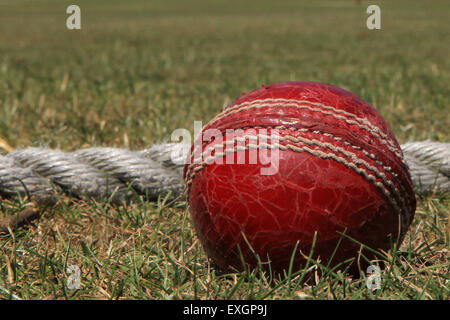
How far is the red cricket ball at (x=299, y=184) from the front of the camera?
2354mm

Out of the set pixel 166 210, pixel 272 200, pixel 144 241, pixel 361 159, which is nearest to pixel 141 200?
pixel 166 210

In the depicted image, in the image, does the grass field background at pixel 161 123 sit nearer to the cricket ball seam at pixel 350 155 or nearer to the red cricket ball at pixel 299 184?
the red cricket ball at pixel 299 184

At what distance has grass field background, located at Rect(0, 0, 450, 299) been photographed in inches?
97.3

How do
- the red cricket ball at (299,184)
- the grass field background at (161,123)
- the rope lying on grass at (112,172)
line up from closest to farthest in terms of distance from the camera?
the red cricket ball at (299,184) < the grass field background at (161,123) < the rope lying on grass at (112,172)

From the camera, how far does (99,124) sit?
192 inches

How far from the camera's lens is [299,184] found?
235cm

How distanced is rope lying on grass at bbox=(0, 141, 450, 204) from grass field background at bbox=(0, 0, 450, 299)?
101mm

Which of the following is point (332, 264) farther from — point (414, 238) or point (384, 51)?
point (384, 51)

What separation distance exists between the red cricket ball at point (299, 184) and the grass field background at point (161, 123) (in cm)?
14

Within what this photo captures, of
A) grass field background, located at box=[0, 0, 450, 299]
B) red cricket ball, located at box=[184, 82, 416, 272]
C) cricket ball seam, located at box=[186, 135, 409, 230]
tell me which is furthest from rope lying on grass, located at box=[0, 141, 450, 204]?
cricket ball seam, located at box=[186, 135, 409, 230]

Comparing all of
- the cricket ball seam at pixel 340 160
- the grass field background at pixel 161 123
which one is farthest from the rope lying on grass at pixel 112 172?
the cricket ball seam at pixel 340 160

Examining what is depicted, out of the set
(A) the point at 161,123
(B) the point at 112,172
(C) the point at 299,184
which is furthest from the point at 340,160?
(A) the point at 161,123

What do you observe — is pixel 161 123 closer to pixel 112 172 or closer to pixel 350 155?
pixel 112 172

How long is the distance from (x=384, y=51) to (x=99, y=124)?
733cm
